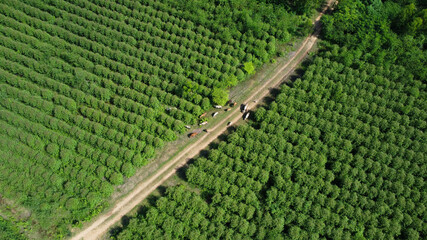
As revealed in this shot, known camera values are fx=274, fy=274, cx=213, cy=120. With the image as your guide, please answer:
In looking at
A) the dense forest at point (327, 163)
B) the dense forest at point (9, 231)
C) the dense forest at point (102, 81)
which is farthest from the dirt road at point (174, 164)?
the dense forest at point (9, 231)

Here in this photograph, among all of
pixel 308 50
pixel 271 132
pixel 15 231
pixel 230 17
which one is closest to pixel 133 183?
pixel 15 231

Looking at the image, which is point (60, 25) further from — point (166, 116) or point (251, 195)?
point (251, 195)

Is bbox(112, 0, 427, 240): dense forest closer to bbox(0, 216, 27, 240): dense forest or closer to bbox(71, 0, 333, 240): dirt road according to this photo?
bbox(71, 0, 333, 240): dirt road

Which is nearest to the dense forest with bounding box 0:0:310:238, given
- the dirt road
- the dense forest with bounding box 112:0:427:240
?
the dirt road

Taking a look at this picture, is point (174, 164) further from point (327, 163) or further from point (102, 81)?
point (327, 163)

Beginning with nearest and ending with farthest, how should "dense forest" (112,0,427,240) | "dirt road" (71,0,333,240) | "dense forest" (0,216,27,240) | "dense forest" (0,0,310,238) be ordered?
"dense forest" (0,216,27,240)
"dense forest" (112,0,427,240)
"dirt road" (71,0,333,240)
"dense forest" (0,0,310,238)

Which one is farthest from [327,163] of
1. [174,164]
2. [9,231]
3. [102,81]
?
[9,231]

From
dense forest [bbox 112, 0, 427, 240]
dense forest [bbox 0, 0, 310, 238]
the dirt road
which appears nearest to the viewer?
dense forest [bbox 112, 0, 427, 240]
